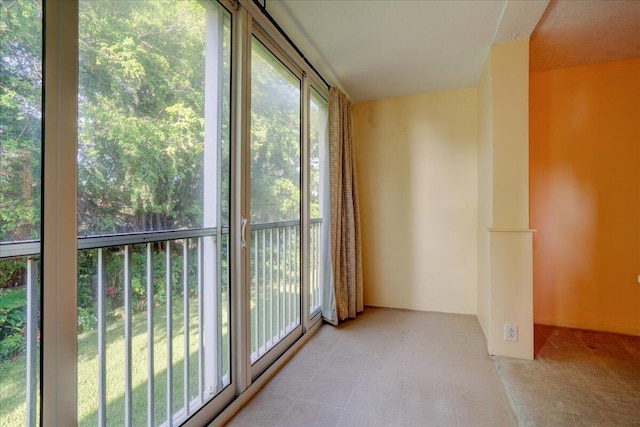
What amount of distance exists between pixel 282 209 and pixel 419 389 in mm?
1585

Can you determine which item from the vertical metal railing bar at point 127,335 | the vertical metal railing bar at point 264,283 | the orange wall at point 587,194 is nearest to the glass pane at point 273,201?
the vertical metal railing bar at point 264,283

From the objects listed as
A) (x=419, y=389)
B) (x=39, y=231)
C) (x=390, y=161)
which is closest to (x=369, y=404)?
(x=419, y=389)

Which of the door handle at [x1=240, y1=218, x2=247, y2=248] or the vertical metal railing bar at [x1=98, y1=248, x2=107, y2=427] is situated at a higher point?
the door handle at [x1=240, y1=218, x2=247, y2=248]

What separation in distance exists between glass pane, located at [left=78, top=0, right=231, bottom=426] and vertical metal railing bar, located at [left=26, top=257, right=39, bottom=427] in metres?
0.13

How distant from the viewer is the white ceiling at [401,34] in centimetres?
182

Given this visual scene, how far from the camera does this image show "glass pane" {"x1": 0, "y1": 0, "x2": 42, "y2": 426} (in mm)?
831

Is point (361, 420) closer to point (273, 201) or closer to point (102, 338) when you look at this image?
point (102, 338)

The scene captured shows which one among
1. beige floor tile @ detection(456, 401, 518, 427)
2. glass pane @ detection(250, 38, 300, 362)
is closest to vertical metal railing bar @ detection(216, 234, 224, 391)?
glass pane @ detection(250, 38, 300, 362)

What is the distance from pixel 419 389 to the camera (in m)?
1.81

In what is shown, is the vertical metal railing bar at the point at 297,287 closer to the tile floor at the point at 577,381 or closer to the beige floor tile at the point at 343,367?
the beige floor tile at the point at 343,367

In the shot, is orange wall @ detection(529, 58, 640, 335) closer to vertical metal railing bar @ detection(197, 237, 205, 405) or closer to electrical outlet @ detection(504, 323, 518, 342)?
electrical outlet @ detection(504, 323, 518, 342)

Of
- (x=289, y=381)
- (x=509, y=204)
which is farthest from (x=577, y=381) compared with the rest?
(x=289, y=381)

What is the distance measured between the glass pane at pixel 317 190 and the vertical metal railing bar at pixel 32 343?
218cm

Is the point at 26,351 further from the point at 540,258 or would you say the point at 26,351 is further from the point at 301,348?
the point at 540,258
